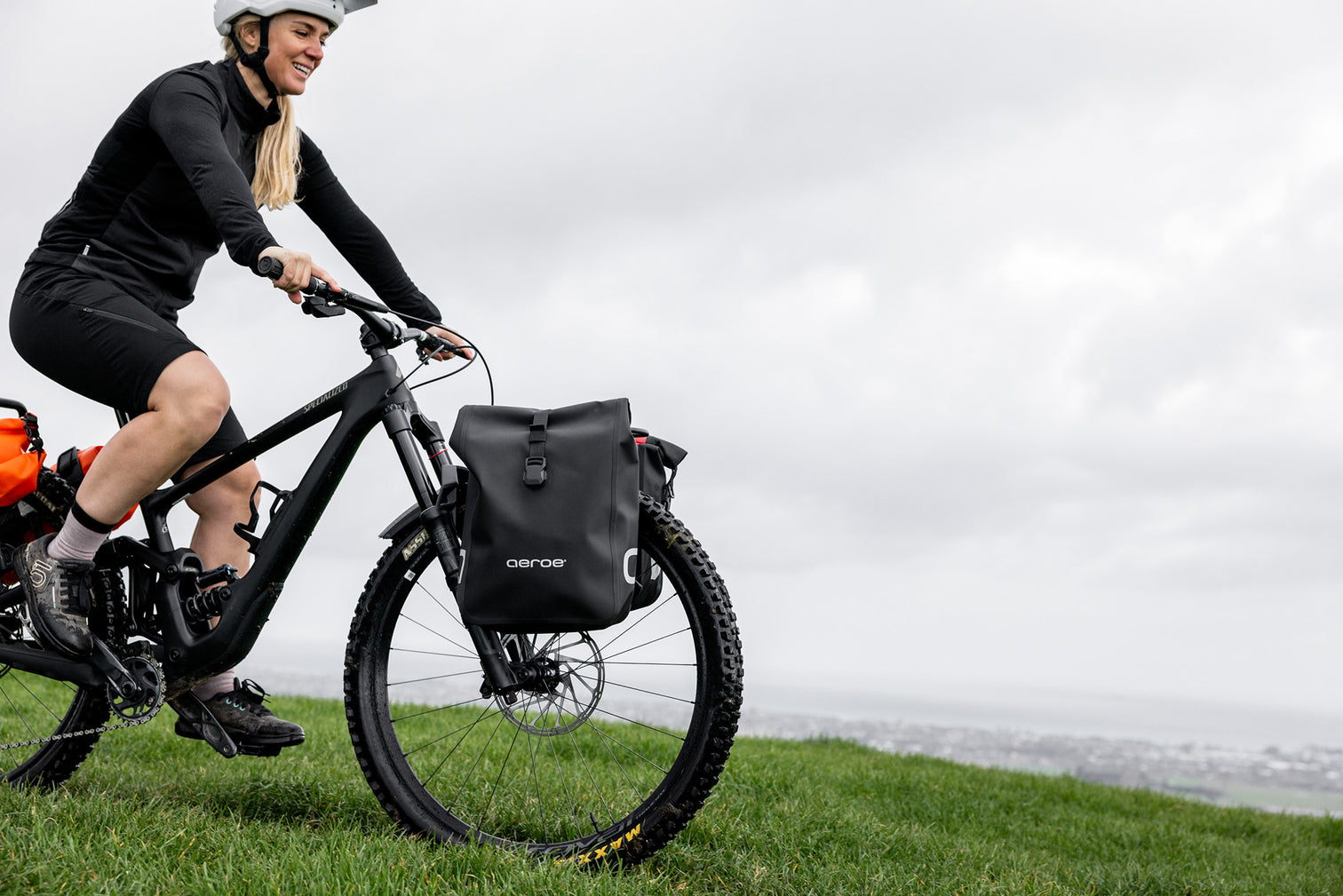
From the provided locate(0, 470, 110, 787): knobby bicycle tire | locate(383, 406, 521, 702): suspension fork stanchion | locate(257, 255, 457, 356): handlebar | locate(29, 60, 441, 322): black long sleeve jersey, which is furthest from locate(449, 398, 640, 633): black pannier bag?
locate(0, 470, 110, 787): knobby bicycle tire

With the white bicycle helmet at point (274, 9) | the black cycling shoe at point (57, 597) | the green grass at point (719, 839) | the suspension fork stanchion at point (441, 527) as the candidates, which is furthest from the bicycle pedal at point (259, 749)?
the white bicycle helmet at point (274, 9)

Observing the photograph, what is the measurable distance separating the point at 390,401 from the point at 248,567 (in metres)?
0.83

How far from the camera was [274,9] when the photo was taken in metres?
3.28

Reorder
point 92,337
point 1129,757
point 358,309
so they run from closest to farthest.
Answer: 1. point 358,309
2. point 92,337
3. point 1129,757

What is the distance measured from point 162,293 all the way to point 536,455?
62.0 inches

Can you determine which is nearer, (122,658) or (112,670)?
(112,670)

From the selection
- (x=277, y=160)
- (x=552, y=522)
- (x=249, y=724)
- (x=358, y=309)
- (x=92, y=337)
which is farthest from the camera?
(x=277, y=160)

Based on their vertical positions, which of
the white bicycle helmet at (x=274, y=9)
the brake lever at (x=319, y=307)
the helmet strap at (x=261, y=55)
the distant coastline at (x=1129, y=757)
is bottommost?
the distant coastline at (x=1129, y=757)

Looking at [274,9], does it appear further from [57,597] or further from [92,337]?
[57,597]

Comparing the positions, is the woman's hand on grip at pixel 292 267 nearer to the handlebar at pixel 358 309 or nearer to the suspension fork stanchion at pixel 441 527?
the handlebar at pixel 358 309

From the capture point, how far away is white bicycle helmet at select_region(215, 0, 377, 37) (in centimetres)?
329

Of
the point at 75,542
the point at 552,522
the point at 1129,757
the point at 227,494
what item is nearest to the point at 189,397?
the point at 227,494

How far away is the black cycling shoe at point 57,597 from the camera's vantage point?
327cm

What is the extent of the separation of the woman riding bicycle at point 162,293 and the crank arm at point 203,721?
0.04 metres
